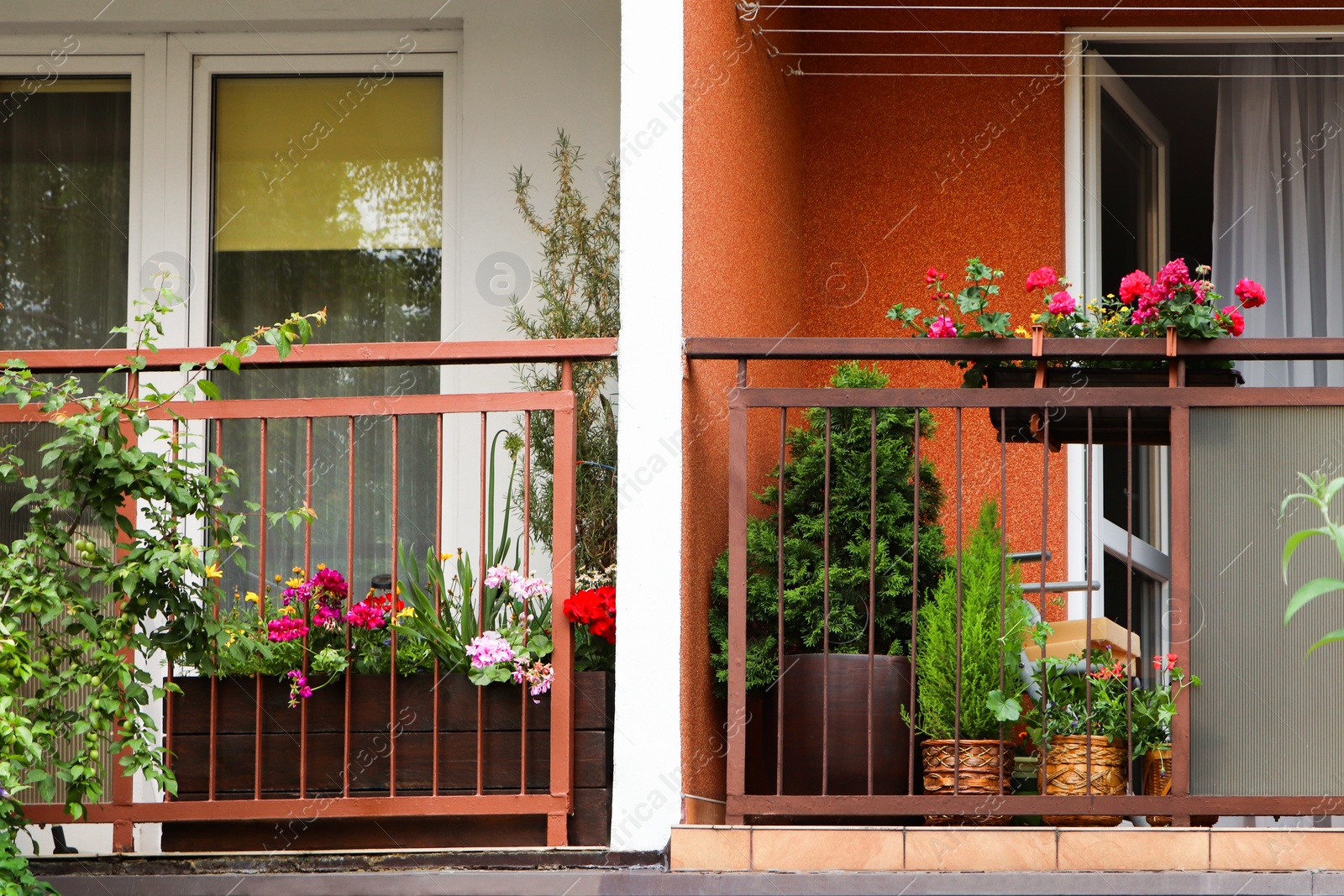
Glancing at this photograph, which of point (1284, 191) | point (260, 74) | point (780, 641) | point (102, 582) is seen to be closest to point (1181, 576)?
point (780, 641)

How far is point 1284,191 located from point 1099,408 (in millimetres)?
2139

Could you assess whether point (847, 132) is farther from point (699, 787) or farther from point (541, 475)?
point (699, 787)

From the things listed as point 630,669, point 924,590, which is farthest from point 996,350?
point 630,669

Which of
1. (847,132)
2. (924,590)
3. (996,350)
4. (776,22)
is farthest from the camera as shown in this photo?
(847,132)

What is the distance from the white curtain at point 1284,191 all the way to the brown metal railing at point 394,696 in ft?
9.30

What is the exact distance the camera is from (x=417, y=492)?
5.08 metres

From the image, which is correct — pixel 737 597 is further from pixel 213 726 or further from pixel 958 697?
pixel 213 726

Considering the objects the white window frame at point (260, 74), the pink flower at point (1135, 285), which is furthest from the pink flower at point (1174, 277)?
the white window frame at point (260, 74)

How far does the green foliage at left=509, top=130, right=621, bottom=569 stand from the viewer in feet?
15.3

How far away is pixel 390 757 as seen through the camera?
3406mm

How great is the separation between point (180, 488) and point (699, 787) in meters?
1.54

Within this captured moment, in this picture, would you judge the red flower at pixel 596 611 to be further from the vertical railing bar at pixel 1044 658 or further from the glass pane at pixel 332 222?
the glass pane at pixel 332 222

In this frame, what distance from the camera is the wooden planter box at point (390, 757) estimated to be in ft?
11.3

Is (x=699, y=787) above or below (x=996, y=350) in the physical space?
below
